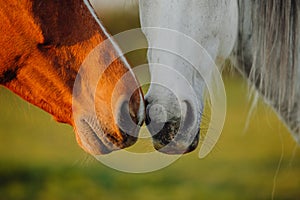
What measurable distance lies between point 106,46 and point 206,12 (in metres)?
0.27

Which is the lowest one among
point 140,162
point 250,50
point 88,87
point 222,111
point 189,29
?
point 140,162

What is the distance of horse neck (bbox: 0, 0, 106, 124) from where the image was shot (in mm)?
718

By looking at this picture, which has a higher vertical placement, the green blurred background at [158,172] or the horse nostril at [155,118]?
the horse nostril at [155,118]

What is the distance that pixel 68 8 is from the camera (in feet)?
2.40

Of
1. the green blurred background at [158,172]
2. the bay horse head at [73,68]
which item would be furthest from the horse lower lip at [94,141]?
the green blurred background at [158,172]

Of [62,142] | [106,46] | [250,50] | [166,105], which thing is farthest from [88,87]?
[62,142]

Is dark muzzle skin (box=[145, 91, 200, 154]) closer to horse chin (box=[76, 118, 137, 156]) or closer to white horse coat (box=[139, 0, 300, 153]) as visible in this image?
white horse coat (box=[139, 0, 300, 153])

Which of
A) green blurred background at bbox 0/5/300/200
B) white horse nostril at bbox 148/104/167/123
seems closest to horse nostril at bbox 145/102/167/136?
white horse nostril at bbox 148/104/167/123

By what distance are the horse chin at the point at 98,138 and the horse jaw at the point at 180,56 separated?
0.61 ft

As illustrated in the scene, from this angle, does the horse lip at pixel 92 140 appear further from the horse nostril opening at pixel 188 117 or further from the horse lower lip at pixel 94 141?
the horse nostril opening at pixel 188 117

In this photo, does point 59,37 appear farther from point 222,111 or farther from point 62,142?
point 62,142

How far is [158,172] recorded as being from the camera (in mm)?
1896

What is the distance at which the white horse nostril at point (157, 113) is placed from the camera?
92 cm

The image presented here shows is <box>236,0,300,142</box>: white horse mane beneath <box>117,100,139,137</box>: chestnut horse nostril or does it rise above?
beneath
